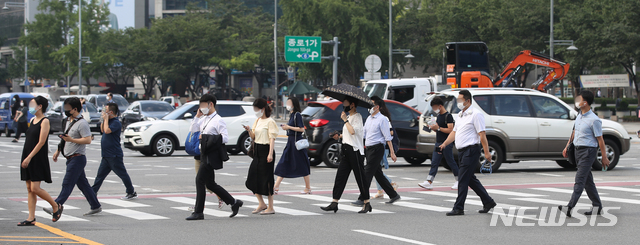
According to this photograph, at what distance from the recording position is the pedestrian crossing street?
9.61m

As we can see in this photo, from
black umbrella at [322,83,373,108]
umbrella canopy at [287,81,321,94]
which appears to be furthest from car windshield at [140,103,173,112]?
black umbrella at [322,83,373,108]

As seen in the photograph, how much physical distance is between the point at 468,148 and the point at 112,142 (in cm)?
502

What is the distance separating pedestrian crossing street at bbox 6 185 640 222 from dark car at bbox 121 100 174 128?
18.4 m

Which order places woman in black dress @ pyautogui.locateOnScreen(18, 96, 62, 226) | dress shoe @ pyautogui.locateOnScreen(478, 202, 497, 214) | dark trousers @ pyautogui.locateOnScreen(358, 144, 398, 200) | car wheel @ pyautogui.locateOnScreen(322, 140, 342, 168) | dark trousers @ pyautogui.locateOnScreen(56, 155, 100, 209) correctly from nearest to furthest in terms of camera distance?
woman in black dress @ pyautogui.locateOnScreen(18, 96, 62, 226) → dark trousers @ pyautogui.locateOnScreen(56, 155, 100, 209) → dress shoe @ pyautogui.locateOnScreen(478, 202, 497, 214) → dark trousers @ pyautogui.locateOnScreen(358, 144, 398, 200) → car wheel @ pyautogui.locateOnScreen(322, 140, 342, 168)

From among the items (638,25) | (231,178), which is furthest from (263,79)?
(231,178)

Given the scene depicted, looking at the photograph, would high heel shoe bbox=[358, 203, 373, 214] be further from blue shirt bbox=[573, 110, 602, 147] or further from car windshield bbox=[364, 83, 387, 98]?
car windshield bbox=[364, 83, 387, 98]

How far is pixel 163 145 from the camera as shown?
65.9 ft

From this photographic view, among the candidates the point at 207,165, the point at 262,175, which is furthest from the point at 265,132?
the point at 207,165

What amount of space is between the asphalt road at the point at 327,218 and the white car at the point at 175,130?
17.9ft

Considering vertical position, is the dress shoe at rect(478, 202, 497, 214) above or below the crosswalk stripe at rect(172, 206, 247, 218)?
above

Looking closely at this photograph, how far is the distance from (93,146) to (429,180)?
52.7ft

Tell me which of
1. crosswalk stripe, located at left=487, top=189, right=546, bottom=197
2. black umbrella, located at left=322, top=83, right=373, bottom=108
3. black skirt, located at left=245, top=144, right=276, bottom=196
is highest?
black umbrella, located at left=322, top=83, right=373, bottom=108

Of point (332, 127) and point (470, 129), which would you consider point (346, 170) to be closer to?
point (470, 129)

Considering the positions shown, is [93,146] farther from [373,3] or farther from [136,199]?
[373,3]
